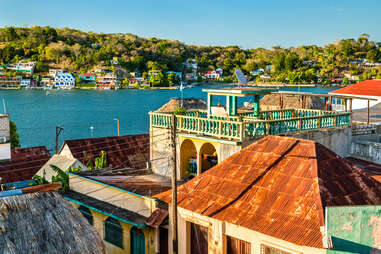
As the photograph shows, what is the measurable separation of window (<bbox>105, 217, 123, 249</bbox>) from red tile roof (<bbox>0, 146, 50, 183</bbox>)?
30.8 feet

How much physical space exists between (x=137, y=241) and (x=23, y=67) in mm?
161378

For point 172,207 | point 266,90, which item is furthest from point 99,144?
point 172,207

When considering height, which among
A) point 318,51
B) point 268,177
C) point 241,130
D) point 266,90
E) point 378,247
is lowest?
point 378,247

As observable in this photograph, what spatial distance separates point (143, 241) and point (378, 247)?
5.70 m

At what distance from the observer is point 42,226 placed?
7.34 meters

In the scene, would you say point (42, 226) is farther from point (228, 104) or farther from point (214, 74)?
point (214, 74)

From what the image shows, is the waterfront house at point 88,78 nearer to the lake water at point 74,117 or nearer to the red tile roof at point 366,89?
the lake water at point 74,117

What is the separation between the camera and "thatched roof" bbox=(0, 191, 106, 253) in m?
6.95

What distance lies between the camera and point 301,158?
8.35 m

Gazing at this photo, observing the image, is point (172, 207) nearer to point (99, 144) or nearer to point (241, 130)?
point (241, 130)

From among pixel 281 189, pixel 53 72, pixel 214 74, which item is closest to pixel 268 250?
pixel 281 189

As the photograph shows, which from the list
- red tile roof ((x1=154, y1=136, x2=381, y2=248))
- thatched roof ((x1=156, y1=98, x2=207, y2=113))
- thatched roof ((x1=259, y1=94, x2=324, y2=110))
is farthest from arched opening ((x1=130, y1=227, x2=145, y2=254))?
thatched roof ((x1=259, y1=94, x2=324, y2=110))

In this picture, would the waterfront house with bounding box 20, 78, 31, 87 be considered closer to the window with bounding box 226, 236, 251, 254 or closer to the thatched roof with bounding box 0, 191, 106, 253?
the thatched roof with bounding box 0, 191, 106, 253

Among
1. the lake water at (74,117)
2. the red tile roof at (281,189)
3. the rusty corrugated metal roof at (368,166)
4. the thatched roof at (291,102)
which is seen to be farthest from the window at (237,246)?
the lake water at (74,117)
